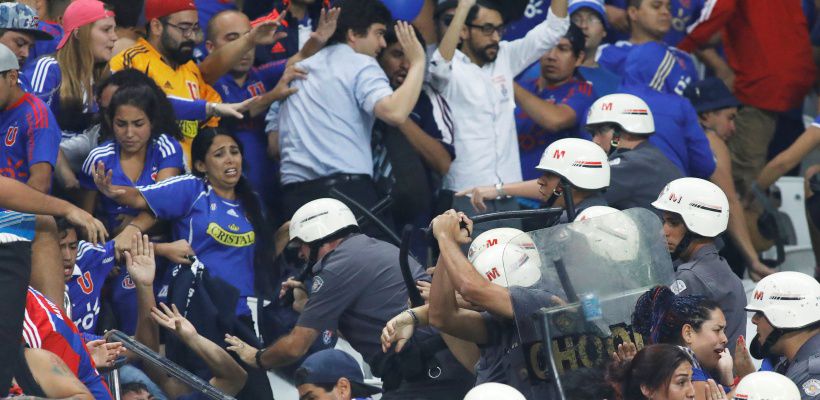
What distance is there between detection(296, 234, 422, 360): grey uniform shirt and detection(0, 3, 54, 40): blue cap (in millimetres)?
2188

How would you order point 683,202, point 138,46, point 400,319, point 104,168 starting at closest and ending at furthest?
point 400,319 → point 683,202 → point 104,168 → point 138,46

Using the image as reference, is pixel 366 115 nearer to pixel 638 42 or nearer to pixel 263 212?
pixel 263 212

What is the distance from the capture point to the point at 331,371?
8953 mm

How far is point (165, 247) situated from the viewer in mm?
10039

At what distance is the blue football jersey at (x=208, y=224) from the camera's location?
10227 millimetres

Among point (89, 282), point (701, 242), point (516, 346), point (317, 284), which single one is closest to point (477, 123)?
point (701, 242)

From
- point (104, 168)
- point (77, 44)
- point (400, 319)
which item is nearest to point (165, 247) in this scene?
point (104, 168)

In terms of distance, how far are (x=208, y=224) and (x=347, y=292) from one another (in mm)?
1422

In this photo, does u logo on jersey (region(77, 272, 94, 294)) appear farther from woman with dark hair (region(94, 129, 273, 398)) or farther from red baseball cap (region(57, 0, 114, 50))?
red baseball cap (region(57, 0, 114, 50))

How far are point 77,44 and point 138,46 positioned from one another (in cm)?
55

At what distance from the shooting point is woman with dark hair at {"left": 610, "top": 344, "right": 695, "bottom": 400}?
24.4 feet

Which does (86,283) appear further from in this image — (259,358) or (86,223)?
(259,358)

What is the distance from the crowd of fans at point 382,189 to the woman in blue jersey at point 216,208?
0.02 meters

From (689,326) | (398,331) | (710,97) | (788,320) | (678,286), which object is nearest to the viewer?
(689,326)
